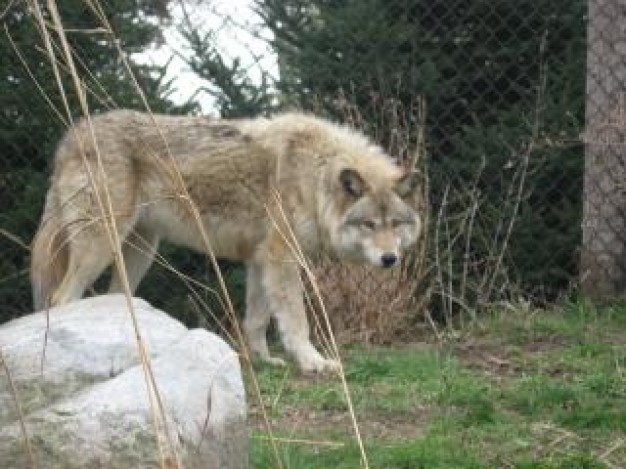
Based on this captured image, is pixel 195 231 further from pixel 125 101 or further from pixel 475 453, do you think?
pixel 475 453

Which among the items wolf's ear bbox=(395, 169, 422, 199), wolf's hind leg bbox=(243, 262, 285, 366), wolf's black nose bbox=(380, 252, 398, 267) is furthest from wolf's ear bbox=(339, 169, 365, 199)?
wolf's hind leg bbox=(243, 262, 285, 366)

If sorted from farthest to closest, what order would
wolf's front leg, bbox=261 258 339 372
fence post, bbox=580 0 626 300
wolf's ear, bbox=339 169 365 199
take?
fence post, bbox=580 0 626 300
wolf's ear, bbox=339 169 365 199
wolf's front leg, bbox=261 258 339 372

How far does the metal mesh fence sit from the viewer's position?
24.4 feet

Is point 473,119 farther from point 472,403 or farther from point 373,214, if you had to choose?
point 472,403

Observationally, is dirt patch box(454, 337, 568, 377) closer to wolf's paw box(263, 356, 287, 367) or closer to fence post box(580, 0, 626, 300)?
wolf's paw box(263, 356, 287, 367)

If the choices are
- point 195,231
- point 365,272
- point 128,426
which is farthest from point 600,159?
point 128,426

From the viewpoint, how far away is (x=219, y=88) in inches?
353

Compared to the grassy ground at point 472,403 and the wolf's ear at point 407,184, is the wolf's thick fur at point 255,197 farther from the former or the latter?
the grassy ground at point 472,403

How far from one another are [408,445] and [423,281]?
375 cm

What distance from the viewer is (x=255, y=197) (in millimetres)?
6512

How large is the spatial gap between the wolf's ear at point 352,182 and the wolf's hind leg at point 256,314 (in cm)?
68

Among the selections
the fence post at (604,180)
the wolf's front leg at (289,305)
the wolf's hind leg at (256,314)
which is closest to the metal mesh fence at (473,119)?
the fence post at (604,180)

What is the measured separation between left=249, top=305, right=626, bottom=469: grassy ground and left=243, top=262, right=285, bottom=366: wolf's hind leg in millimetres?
526

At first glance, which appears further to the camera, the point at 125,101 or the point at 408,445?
the point at 125,101
